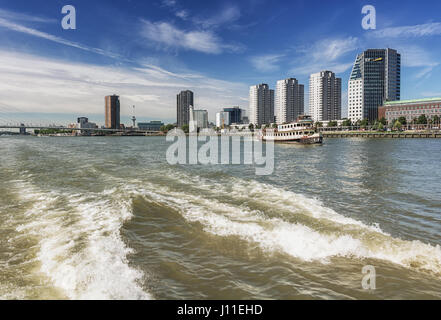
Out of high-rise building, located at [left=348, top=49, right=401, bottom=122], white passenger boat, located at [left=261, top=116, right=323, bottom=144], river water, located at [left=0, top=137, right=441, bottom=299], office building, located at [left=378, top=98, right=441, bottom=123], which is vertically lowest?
river water, located at [left=0, top=137, right=441, bottom=299]

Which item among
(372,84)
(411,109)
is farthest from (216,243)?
(372,84)

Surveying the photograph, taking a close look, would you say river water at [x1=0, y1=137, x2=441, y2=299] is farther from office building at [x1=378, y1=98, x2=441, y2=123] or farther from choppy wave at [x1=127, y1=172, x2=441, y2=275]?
office building at [x1=378, y1=98, x2=441, y2=123]

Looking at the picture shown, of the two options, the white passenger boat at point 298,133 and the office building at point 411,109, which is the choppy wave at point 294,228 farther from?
the office building at point 411,109

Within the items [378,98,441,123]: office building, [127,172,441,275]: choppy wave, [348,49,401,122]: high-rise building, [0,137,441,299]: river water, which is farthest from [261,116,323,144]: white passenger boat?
[348,49,401,122]: high-rise building

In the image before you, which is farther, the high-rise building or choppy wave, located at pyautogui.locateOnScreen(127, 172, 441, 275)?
the high-rise building

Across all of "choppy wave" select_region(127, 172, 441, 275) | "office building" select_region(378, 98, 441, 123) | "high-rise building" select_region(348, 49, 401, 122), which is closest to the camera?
"choppy wave" select_region(127, 172, 441, 275)
